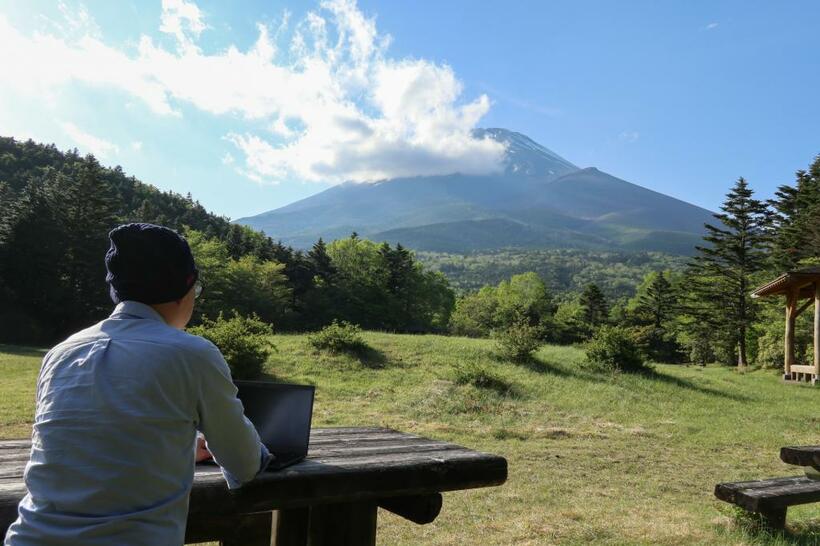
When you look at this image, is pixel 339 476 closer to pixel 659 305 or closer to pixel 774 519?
pixel 774 519

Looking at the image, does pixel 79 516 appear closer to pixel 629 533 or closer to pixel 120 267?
pixel 120 267

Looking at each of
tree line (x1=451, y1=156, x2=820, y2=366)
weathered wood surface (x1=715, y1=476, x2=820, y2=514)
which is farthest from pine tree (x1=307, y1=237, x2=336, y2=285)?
weathered wood surface (x1=715, y1=476, x2=820, y2=514)

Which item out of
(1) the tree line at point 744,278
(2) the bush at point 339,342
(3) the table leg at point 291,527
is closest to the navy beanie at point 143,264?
(3) the table leg at point 291,527

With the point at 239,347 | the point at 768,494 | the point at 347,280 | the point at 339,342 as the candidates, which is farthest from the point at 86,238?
the point at 768,494

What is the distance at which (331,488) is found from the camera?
1874 millimetres

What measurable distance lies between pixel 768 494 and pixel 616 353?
34.1 feet

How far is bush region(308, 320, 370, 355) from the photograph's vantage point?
1484cm

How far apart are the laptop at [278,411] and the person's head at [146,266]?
48cm

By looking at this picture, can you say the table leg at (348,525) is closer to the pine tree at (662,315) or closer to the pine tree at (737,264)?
the pine tree at (737,264)

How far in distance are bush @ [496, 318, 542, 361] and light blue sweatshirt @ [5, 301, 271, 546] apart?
1314 centimetres

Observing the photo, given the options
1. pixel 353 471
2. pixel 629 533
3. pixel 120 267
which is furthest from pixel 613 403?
pixel 120 267

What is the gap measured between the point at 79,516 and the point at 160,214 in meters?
53.3

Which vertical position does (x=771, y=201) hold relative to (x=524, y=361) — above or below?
above

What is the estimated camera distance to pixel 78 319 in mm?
29875
